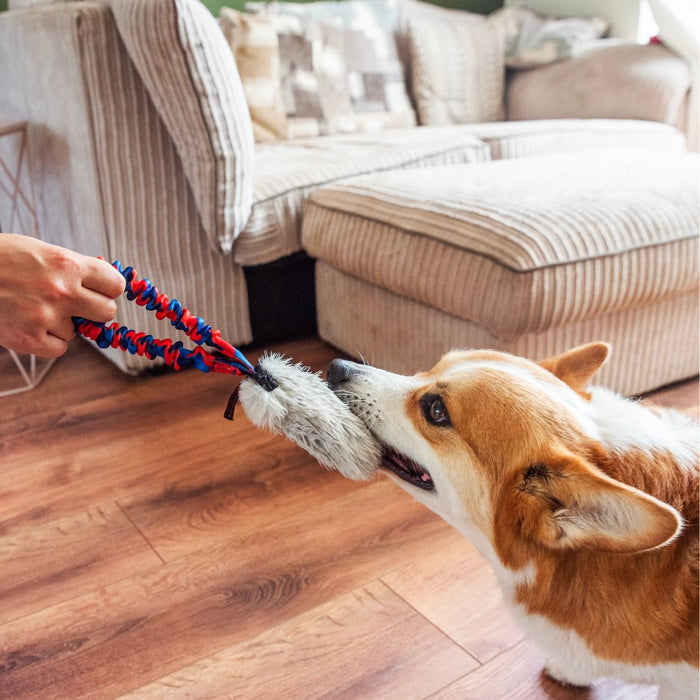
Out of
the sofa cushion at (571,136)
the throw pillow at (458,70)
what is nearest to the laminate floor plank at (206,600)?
the sofa cushion at (571,136)

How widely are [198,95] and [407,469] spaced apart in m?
1.10

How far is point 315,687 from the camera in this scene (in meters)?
1.00

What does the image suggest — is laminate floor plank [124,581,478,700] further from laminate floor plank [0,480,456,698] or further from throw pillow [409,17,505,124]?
throw pillow [409,17,505,124]

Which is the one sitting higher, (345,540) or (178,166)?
(178,166)

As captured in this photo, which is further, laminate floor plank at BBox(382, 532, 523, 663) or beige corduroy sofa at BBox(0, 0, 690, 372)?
beige corduroy sofa at BBox(0, 0, 690, 372)

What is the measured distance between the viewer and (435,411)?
0.90 metres

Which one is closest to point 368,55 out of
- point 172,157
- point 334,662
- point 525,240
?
point 172,157

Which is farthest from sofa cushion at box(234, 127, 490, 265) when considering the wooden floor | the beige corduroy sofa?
the wooden floor

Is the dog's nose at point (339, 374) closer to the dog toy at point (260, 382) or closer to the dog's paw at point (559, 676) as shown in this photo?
the dog toy at point (260, 382)

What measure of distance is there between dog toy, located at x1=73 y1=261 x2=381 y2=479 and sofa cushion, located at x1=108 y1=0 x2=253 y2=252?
0.90 meters

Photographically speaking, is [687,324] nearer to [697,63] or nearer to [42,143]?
[697,63]

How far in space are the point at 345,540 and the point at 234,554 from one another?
0.21 m

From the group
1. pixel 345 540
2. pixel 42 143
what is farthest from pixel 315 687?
pixel 42 143

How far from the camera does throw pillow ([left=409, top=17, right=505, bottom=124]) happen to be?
2999 millimetres
